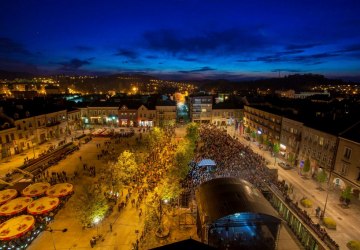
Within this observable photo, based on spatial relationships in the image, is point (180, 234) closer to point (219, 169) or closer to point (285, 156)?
point (219, 169)

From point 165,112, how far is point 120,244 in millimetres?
56201

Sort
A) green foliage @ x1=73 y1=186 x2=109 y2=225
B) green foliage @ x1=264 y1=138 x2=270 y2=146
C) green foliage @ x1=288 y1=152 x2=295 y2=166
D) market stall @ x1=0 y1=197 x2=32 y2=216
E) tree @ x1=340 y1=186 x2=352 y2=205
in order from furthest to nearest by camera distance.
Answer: green foliage @ x1=264 y1=138 x2=270 y2=146 < green foliage @ x1=288 y1=152 x2=295 y2=166 < tree @ x1=340 y1=186 x2=352 y2=205 < market stall @ x1=0 y1=197 x2=32 y2=216 < green foliage @ x1=73 y1=186 x2=109 y2=225

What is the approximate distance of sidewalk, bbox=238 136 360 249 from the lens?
23.1 metres

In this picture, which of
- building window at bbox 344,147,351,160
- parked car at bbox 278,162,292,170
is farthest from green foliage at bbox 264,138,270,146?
building window at bbox 344,147,351,160

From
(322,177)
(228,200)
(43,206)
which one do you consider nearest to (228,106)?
(322,177)

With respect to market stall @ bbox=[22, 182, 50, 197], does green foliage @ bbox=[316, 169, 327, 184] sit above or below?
below

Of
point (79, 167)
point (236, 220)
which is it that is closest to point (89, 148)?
point (79, 167)

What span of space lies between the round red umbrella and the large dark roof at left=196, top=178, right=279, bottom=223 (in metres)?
16.4

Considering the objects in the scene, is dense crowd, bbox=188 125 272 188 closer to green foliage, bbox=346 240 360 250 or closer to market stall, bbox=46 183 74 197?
green foliage, bbox=346 240 360 250

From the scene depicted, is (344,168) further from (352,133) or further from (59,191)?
(59,191)

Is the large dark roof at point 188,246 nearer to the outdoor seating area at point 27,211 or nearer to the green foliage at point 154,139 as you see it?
the outdoor seating area at point 27,211

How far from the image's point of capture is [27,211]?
24.8 metres

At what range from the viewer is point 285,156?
47.4 metres

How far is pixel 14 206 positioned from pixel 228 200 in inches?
909
